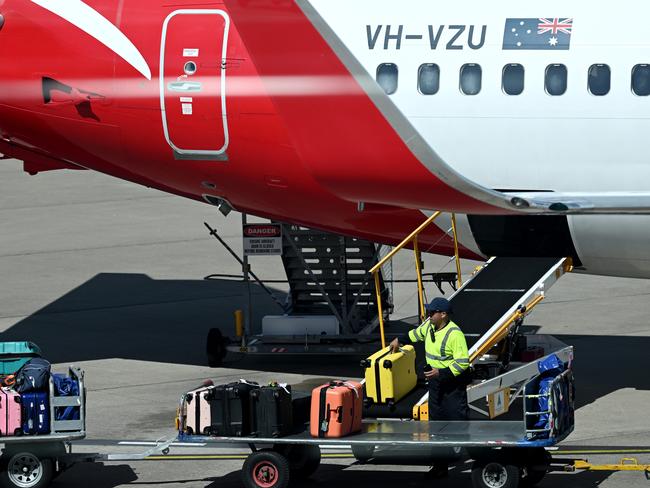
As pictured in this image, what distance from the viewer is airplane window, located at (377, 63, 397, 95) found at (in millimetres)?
20344

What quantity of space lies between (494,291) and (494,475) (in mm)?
4528

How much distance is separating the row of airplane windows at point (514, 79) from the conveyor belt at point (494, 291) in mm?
2431

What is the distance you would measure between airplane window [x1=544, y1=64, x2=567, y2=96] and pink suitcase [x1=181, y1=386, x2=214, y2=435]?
6460 mm

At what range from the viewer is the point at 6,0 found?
21781 mm

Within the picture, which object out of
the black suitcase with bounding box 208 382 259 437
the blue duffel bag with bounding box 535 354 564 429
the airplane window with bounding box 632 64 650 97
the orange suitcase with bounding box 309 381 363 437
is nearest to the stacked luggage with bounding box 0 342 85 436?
the black suitcase with bounding box 208 382 259 437

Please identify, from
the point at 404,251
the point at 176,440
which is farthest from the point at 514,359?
the point at 404,251

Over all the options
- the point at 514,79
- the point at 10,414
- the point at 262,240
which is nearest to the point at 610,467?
the point at 514,79

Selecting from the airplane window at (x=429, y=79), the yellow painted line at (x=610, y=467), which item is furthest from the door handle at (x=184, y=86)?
the yellow painted line at (x=610, y=467)

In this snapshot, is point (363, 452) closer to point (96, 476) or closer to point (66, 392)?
point (96, 476)

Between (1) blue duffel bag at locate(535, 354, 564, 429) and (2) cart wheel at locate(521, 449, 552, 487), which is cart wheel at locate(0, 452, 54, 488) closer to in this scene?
(2) cart wheel at locate(521, 449, 552, 487)

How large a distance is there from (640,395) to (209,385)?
7.05 m

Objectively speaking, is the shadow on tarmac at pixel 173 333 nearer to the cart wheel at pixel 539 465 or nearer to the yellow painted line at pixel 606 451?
the yellow painted line at pixel 606 451

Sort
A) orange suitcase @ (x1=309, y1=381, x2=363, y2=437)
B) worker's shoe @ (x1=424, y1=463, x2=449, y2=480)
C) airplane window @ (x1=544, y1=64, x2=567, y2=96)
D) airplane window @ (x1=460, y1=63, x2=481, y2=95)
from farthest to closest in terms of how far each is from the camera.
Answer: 1. airplane window @ (x1=460, y1=63, x2=481, y2=95)
2. airplane window @ (x1=544, y1=64, x2=567, y2=96)
3. worker's shoe @ (x1=424, y1=463, x2=449, y2=480)
4. orange suitcase @ (x1=309, y1=381, x2=363, y2=437)

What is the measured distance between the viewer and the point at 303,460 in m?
17.0
